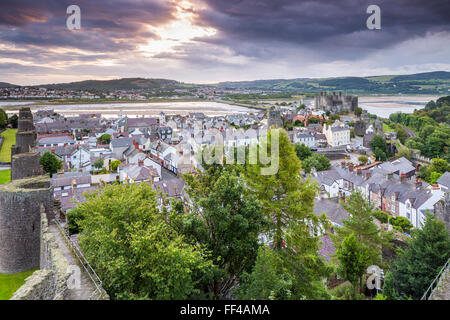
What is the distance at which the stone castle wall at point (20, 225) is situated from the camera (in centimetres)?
1462

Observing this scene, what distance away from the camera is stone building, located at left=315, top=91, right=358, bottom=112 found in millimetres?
130250

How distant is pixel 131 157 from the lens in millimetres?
45688

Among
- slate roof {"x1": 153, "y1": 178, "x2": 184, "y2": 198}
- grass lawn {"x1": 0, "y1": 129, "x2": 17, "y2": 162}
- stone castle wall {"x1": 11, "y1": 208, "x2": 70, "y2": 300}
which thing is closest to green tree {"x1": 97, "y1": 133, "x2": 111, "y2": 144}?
grass lawn {"x1": 0, "y1": 129, "x2": 17, "y2": 162}

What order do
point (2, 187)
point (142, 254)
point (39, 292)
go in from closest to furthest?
point (39, 292), point (142, 254), point (2, 187)

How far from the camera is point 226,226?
1099cm

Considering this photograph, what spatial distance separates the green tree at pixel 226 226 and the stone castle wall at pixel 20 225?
→ 8.50 m

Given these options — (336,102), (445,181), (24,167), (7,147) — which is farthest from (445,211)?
(336,102)

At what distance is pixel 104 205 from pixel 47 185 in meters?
6.12

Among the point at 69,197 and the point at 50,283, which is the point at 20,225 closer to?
the point at 50,283

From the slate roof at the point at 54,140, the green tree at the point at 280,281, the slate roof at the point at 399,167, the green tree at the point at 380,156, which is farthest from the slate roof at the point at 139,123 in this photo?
the green tree at the point at 280,281

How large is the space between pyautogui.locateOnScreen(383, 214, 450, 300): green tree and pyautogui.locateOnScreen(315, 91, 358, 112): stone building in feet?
412

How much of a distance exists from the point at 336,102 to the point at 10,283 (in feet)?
459

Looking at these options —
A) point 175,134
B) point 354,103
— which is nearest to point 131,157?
point 175,134
